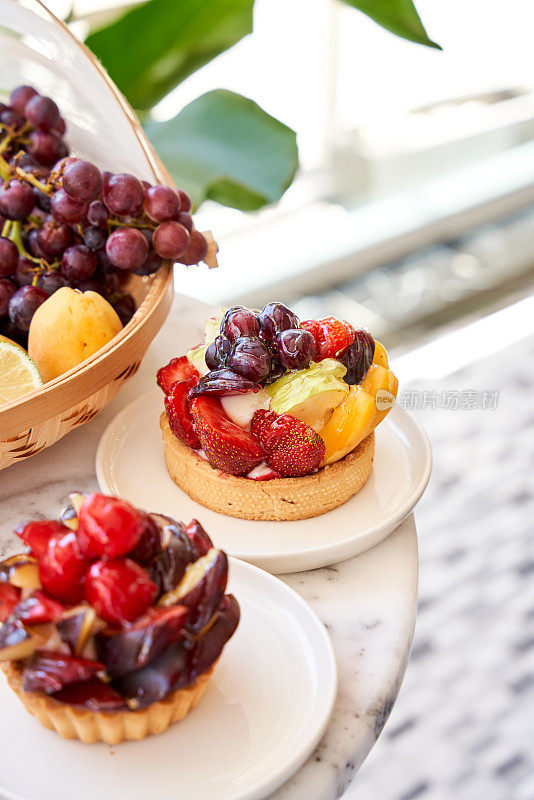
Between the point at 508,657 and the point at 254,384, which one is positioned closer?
the point at 254,384

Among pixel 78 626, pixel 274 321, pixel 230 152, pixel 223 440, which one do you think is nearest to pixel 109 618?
pixel 78 626

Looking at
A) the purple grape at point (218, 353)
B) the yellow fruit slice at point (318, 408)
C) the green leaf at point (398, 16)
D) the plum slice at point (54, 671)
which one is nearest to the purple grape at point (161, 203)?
the purple grape at point (218, 353)

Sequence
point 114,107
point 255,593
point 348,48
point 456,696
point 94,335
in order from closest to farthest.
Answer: point 255,593 → point 94,335 → point 114,107 → point 456,696 → point 348,48

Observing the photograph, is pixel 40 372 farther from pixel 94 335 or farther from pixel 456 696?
pixel 456 696

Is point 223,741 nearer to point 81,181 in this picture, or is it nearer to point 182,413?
point 182,413

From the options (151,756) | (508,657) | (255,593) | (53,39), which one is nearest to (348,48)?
(53,39)
